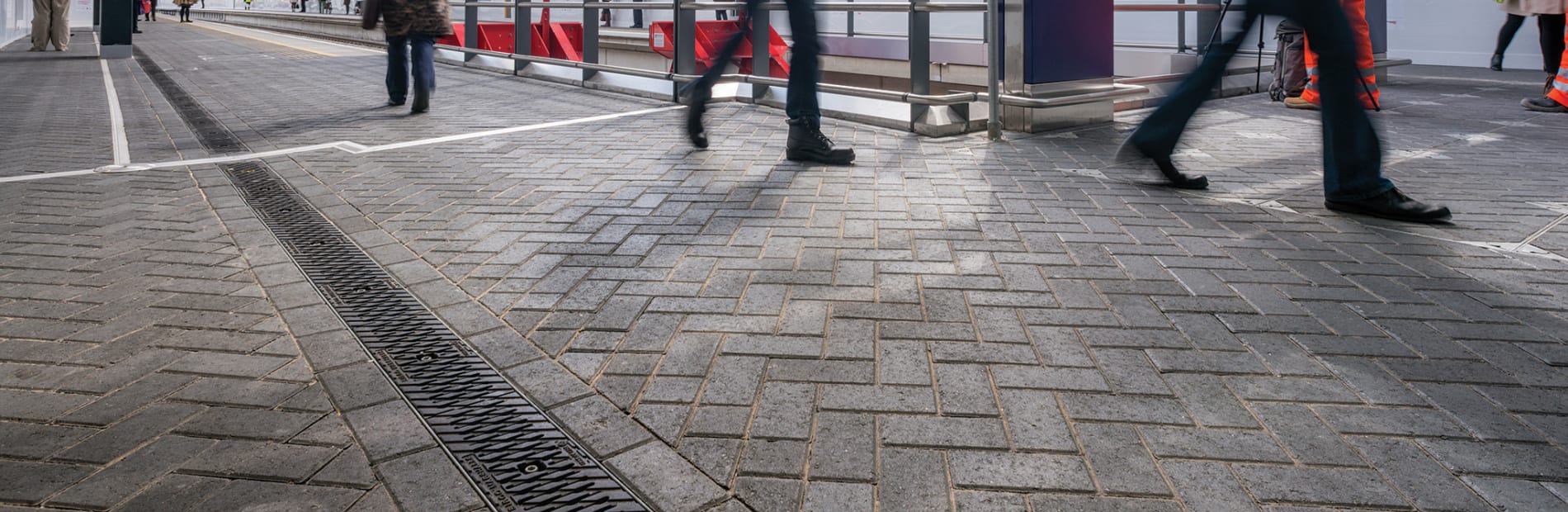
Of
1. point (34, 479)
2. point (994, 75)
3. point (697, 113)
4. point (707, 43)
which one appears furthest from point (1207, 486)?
point (707, 43)

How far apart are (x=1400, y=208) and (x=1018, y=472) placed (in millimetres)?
2972

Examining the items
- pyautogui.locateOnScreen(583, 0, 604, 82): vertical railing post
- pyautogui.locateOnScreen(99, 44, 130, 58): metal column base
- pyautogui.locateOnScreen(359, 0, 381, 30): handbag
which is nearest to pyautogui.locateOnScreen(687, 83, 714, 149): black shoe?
pyautogui.locateOnScreen(359, 0, 381, 30): handbag

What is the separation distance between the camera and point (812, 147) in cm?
576

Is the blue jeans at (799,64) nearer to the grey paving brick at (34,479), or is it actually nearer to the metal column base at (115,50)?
the grey paving brick at (34,479)

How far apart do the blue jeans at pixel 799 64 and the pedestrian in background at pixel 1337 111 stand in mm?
1834

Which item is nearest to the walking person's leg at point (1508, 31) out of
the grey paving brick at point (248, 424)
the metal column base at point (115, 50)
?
the grey paving brick at point (248, 424)

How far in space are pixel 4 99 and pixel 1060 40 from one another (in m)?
9.54

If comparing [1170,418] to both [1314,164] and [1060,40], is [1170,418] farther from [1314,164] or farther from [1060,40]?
[1060,40]

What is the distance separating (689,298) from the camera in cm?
328

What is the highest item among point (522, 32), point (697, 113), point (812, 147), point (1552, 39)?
point (522, 32)

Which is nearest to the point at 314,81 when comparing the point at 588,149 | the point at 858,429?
the point at 588,149

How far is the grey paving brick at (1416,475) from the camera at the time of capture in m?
1.91

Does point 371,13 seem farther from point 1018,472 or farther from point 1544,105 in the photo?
point 1544,105

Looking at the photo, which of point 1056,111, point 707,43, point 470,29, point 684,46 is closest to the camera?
point 1056,111
